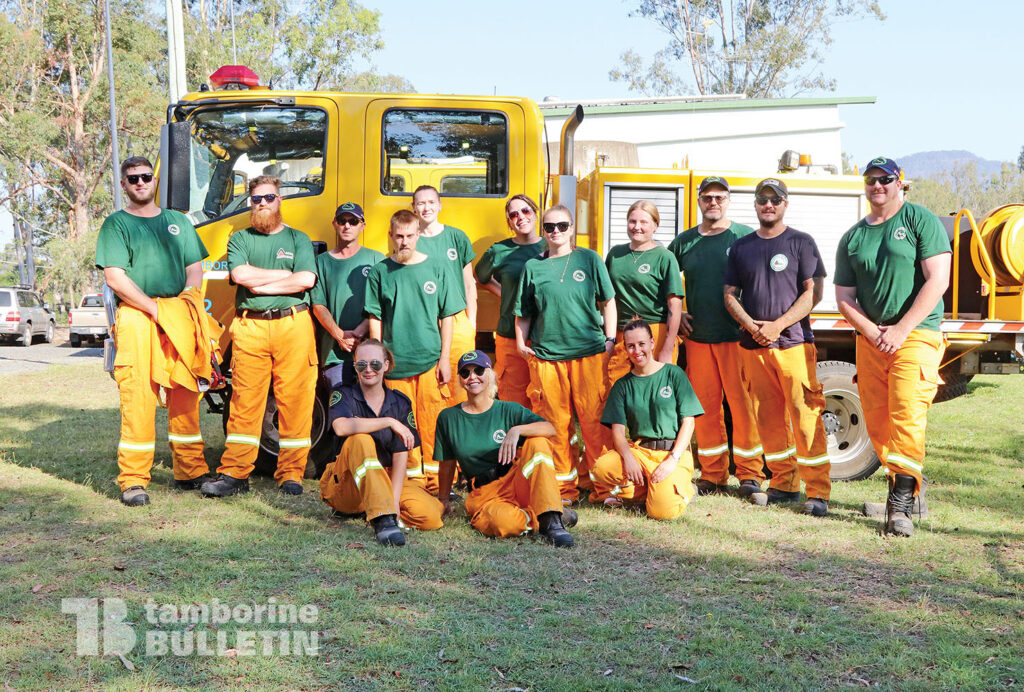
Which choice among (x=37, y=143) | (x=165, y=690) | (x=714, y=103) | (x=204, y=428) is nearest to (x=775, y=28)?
(x=714, y=103)

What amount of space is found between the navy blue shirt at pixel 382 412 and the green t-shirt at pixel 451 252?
0.88 metres

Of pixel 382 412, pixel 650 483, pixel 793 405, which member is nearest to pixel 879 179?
pixel 793 405

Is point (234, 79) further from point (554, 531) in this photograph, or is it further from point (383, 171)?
point (554, 531)

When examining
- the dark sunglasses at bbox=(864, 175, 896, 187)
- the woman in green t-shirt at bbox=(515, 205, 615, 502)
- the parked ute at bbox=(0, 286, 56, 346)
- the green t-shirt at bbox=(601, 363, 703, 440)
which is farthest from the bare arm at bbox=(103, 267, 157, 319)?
the parked ute at bbox=(0, 286, 56, 346)

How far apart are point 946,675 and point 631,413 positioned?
262cm

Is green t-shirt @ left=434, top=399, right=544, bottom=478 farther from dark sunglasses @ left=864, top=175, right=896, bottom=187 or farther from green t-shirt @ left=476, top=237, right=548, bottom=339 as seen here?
dark sunglasses @ left=864, top=175, right=896, bottom=187

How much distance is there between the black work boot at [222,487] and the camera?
587 cm

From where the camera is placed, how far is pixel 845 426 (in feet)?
22.2

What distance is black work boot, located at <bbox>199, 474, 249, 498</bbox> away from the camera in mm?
5871

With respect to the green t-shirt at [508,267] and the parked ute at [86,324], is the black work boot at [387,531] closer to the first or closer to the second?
the green t-shirt at [508,267]

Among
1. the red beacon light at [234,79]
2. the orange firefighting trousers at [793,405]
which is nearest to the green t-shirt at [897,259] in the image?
the orange firefighting trousers at [793,405]

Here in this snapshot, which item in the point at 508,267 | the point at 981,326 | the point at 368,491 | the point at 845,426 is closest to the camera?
the point at 368,491

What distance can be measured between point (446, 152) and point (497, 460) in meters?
2.37

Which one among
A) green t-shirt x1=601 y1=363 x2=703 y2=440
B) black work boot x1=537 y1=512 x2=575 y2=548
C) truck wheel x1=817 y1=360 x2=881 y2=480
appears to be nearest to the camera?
black work boot x1=537 y1=512 x2=575 y2=548
